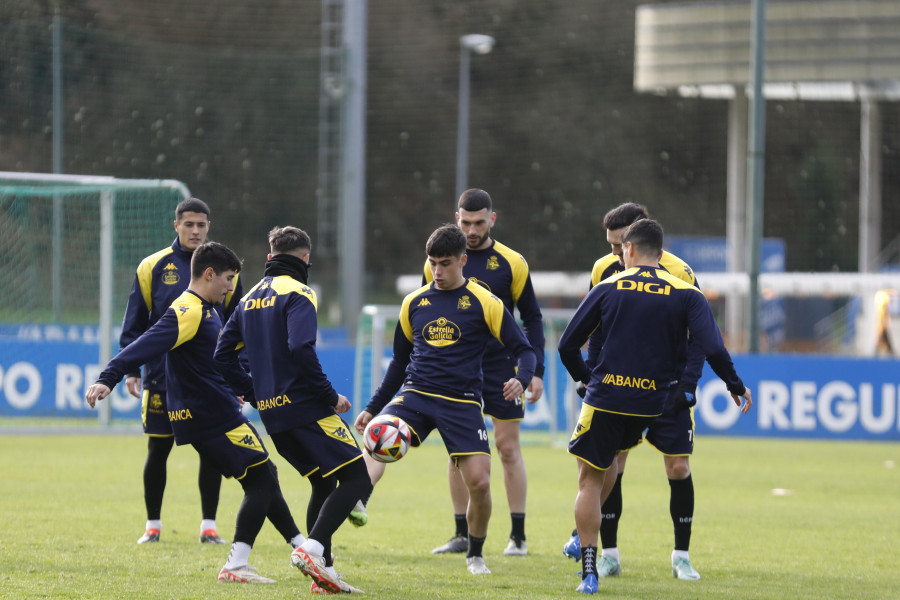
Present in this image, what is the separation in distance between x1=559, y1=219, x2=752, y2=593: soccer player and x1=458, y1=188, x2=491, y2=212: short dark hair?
4.72ft

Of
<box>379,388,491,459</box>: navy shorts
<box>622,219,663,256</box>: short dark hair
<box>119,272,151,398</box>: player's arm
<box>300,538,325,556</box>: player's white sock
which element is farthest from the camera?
<box>119,272,151,398</box>: player's arm

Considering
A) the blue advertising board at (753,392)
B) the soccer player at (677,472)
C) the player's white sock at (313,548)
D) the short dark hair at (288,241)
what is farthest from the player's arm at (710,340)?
the blue advertising board at (753,392)

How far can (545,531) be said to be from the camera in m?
9.15

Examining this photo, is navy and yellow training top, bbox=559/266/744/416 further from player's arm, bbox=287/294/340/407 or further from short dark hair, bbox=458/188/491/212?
short dark hair, bbox=458/188/491/212

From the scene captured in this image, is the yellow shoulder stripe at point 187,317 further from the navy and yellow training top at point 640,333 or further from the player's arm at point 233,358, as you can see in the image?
the navy and yellow training top at point 640,333

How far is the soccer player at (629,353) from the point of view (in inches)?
256

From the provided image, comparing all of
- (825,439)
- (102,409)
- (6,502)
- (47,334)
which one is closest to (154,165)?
(47,334)

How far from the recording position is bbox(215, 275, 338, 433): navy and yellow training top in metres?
6.33

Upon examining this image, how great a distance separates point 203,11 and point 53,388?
29837mm

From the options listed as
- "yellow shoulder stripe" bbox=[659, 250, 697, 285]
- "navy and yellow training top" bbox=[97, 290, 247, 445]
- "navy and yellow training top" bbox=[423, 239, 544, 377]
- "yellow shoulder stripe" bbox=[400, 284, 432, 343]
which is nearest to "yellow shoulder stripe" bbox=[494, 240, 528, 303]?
"navy and yellow training top" bbox=[423, 239, 544, 377]

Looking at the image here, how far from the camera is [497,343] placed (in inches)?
316

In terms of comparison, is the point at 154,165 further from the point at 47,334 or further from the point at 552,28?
the point at 552,28

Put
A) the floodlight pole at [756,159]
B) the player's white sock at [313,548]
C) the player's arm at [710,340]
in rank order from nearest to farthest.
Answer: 1. the player's white sock at [313,548]
2. the player's arm at [710,340]
3. the floodlight pole at [756,159]

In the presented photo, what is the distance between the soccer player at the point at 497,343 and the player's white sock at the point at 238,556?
1.72 meters
